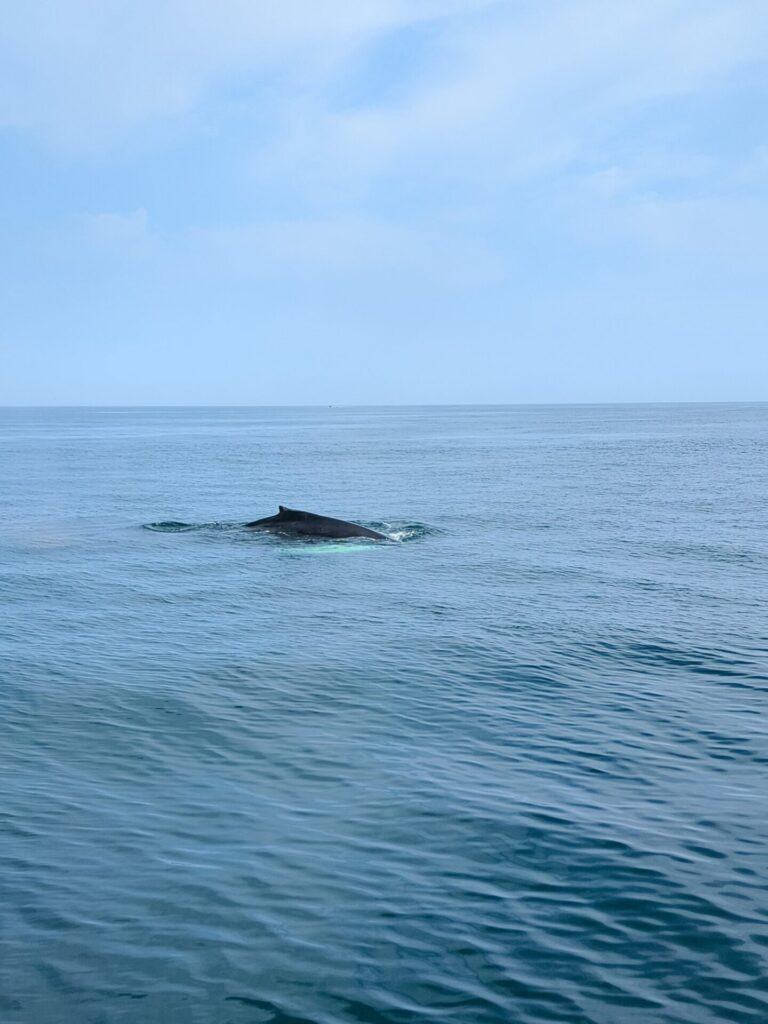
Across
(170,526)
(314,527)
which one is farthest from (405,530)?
(170,526)

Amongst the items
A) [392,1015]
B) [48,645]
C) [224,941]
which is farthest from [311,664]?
[392,1015]

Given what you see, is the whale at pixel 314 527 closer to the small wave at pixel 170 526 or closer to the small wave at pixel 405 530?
the small wave at pixel 405 530

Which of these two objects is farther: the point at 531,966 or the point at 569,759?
the point at 569,759

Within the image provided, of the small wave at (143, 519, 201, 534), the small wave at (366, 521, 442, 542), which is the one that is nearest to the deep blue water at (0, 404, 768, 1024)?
the small wave at (366, 521, 442, 542)

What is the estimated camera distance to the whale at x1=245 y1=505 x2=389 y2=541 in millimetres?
36031

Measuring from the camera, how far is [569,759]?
14.3 meters

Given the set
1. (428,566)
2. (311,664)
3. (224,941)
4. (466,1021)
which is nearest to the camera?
(466,1021)

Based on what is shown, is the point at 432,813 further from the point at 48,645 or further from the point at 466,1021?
the point at 48,645

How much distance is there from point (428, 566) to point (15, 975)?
22477 mm

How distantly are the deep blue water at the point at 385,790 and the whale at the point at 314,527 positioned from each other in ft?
12.3

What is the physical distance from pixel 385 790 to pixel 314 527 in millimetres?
23455

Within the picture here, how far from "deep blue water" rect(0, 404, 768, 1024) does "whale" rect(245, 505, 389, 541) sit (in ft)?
12.3

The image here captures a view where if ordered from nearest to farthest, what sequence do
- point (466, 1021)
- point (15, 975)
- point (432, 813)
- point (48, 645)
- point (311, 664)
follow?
point (466, 1021) → point (15, 975) → point (432, 813) → point (311, 664) → point (48, 645)

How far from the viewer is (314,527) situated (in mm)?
36344
